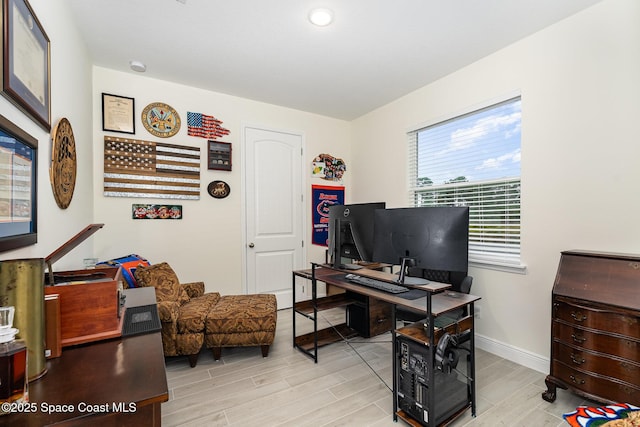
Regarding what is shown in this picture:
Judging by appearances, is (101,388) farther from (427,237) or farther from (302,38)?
(302,38)

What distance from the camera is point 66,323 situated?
111cm

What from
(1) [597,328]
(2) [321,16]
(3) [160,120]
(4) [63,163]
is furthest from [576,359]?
(3) [160,120]

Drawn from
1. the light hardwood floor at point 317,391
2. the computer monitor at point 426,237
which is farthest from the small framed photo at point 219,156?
the computer monitor at point 426,237

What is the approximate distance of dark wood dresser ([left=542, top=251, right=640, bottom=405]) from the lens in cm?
170

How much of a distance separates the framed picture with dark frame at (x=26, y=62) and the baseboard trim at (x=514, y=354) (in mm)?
3752

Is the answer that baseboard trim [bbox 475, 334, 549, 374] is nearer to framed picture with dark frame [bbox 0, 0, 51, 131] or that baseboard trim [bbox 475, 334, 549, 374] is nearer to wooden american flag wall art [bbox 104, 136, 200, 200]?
wooden american flag wall art [bbox 104, 136, 200, 200]

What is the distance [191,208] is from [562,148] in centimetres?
369

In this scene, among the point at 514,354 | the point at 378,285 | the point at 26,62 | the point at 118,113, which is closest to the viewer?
the point at 26,62

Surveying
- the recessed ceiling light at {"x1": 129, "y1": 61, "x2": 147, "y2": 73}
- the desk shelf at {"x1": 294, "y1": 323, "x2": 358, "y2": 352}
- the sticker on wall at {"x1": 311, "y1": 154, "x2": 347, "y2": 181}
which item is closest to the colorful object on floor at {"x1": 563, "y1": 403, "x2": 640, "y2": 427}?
the desk shelf at {"x1": 294, "y1": 323, "x2": 358, "y2": 352}

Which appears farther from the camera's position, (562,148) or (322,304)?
(322,304)

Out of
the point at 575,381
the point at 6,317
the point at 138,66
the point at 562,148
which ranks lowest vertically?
the point at 575,381

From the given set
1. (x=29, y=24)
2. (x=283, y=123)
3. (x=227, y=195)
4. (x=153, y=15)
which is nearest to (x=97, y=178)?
(x=227, y=195)

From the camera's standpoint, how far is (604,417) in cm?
111

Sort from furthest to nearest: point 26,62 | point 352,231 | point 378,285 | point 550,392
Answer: point 352,231, point 378,285, point 550,392, point 26,62
